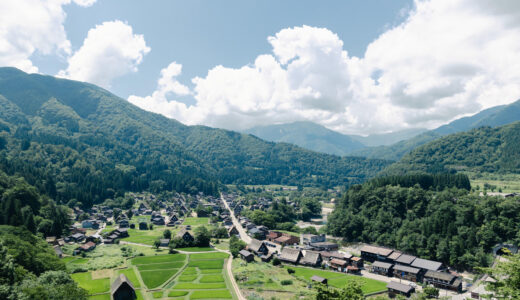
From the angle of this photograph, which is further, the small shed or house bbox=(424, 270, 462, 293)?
the small shed

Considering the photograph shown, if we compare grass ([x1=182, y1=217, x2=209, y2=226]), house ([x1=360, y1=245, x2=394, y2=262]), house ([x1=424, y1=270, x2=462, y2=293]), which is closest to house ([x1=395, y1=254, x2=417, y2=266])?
house ([x1=360, y1=245, x2=394, y2=262])

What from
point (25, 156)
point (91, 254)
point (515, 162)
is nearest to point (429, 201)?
point (91, 254)

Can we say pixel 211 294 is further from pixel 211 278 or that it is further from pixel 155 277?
pixel 155 277

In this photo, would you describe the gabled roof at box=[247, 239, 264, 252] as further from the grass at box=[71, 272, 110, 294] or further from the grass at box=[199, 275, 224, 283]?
the grass at box=[71, 272, 110, 294]

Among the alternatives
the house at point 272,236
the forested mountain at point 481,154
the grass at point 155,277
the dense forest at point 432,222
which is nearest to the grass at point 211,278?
the grass at point 155,277

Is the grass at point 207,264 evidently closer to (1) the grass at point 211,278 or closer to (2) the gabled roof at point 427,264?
(1) the grass at point 211,278
